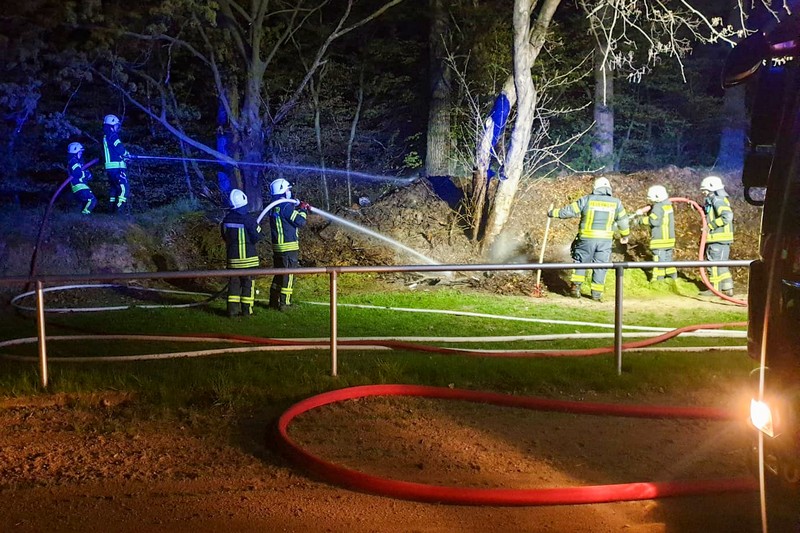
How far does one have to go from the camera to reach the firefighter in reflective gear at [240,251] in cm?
1091

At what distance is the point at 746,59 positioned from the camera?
382 cm

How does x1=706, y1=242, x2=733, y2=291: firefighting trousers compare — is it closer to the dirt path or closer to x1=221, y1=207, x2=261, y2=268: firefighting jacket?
x1=221, y1=207, x2=261, y2=268: firefighting jacket

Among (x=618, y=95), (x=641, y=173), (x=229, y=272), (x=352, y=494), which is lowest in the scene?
(x=352, y=494)

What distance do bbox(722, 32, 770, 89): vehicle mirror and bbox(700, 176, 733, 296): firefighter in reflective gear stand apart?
9437 mm

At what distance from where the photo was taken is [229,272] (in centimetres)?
625

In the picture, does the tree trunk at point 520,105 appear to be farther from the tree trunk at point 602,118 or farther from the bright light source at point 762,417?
the bright light source at point 762,417

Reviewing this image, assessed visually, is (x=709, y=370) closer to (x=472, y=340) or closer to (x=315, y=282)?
(x=472, y=340)

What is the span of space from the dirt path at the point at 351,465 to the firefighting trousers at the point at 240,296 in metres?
4.90

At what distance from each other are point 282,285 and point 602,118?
12310mm

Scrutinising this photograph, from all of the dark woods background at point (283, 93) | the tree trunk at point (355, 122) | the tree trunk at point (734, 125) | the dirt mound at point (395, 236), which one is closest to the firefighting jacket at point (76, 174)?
the dark woods background at point (283, 93)

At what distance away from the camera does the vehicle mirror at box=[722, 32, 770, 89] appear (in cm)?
376

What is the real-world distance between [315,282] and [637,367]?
26.6 ft

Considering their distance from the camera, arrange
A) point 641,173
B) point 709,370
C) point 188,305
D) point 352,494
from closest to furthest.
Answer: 1. point 352,494
2. point 709,370
3. point 188,305
4. point 641,173

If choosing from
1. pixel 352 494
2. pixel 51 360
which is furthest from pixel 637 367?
pixel 51 360
